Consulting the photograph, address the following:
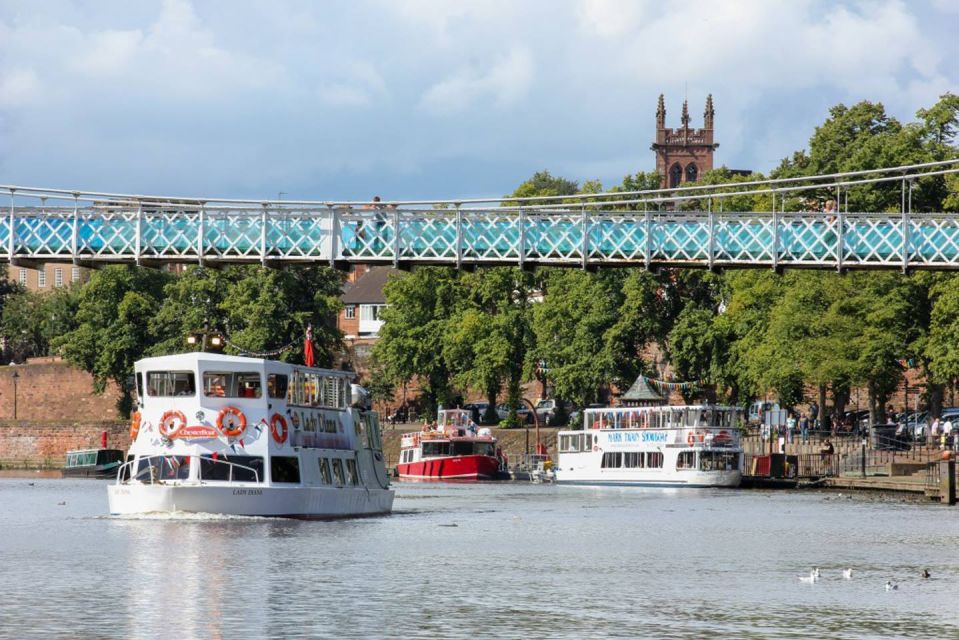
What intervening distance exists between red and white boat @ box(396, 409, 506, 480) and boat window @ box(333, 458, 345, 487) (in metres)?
48.2

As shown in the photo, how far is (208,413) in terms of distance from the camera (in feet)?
191

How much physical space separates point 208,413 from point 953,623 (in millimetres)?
28957

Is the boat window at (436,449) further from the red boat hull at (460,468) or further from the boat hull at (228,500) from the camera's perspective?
the boat hull at (228,500)

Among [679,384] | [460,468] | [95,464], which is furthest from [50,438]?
[679,384]

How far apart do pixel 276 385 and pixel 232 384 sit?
1.39 meters

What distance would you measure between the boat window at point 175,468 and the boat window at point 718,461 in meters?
45.3

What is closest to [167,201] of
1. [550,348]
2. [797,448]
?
[797,448]

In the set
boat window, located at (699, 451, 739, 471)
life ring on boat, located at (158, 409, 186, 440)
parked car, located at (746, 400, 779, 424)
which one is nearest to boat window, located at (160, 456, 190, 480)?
life ring on boat, located at (158, 409, 186, 440)

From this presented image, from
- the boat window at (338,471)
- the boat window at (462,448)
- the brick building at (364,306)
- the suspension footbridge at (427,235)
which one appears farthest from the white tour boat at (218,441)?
the brick building at (364,306)

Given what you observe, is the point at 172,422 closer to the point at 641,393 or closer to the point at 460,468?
the point at 641,393

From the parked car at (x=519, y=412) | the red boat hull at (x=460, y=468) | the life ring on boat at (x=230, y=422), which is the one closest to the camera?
the life ring on boat at (x=230, y=422)

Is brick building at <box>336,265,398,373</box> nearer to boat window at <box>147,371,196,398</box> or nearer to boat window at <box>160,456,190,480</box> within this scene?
boat window at <box>147,371,196,398</box>

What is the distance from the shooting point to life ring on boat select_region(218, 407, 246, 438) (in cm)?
5838

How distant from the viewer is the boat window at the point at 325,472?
62.0 metres
